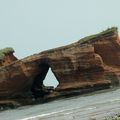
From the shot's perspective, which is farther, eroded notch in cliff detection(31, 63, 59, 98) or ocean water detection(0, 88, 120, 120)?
eroded notch in cliff detection(31, 63, 59, 98)

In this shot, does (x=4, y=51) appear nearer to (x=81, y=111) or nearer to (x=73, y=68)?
(x=73, y=68)

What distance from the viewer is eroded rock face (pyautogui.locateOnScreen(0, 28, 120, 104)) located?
54.3 m

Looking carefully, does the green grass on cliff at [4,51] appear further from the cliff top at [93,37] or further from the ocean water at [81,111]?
the ocean water at [81,111]

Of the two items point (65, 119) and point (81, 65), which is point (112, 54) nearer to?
point (81, 65)

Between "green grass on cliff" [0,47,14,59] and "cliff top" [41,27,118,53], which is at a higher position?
"green grass on cliff" [0,47,14,59]

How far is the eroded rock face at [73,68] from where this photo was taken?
54312mm

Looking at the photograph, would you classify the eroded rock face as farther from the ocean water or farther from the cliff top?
the ocean water

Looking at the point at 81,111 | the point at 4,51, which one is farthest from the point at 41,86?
the point at 81,111

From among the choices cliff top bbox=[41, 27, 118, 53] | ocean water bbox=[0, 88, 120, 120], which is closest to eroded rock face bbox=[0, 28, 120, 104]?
cliff top bbox=[41, 27, 118, 53]

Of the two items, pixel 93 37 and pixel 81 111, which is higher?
pixel 93 37

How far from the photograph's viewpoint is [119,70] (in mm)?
56812

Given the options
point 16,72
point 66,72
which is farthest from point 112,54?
point 16,72

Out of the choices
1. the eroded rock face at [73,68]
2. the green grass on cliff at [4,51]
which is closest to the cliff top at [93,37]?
the eroded rock face at [73,68]

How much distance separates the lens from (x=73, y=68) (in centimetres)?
5456
